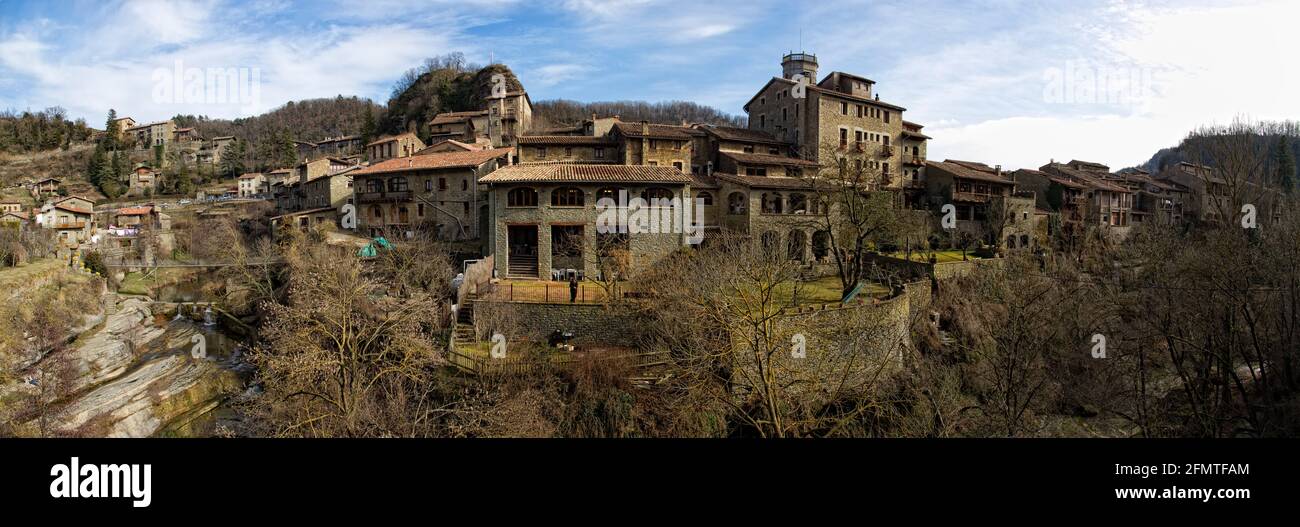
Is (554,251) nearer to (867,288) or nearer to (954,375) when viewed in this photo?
(867,288)

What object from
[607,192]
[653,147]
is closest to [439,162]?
[653,147]

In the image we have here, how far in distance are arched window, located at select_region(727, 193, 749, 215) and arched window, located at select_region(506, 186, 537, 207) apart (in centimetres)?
1095

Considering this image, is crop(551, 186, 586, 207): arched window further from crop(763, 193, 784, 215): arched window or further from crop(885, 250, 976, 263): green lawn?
crop(885, 250, 976, 263): green lawn

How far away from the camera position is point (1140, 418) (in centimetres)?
1609

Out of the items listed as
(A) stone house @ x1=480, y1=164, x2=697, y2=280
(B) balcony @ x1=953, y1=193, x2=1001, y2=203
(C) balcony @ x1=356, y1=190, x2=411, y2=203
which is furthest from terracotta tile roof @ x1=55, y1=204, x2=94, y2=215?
(B) balcony @ x1=953, y1=193, x2=1001, y2=203

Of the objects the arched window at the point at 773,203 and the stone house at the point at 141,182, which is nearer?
the arched window at the point at 773,203

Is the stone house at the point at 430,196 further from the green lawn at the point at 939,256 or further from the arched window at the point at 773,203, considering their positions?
the green lawn at the point at 939,256

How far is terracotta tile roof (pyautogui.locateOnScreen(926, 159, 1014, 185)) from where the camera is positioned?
129 ft

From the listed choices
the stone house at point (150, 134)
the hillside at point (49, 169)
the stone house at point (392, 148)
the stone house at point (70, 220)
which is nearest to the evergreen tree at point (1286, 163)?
the stone house at point (392, 148)

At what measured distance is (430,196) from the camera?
1353 inches

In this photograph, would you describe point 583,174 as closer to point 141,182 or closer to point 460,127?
point 460,127

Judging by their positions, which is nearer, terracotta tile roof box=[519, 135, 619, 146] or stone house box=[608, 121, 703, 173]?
stone house box=[608, 121, 703, 173]

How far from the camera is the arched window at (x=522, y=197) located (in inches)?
1043
